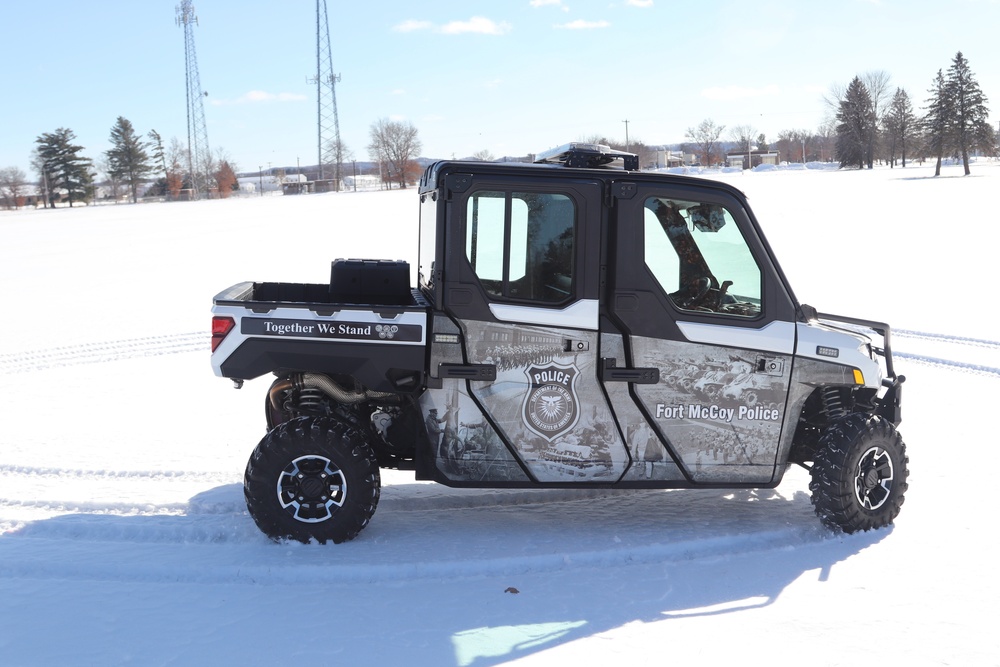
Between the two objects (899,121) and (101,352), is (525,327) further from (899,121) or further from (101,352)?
(899,121)

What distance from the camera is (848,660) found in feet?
12.6

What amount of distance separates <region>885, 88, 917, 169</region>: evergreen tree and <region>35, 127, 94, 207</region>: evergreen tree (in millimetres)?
74708

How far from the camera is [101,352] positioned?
10953 millimetres

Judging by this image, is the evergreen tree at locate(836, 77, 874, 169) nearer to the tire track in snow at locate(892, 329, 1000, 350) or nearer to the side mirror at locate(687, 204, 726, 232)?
the tire track in snow at locate(892, 329, 1000, 350)

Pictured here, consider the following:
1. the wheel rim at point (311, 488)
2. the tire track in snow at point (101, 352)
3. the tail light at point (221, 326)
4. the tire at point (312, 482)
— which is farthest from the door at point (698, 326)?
the tire track in snow at point (101, 352)

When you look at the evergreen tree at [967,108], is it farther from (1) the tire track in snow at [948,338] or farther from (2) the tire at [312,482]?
(2) the tire at [312,482]

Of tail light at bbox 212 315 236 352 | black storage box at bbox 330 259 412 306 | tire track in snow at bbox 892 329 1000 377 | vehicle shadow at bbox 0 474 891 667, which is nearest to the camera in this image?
vehicle shadow at bbox 0 474 891 667

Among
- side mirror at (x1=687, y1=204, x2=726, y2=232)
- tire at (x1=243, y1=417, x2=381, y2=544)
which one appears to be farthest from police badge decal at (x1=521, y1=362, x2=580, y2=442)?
side mirror at (x1=687, y1=204, x2=726, y2=232)

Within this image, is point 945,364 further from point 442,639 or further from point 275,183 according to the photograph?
point 275,183

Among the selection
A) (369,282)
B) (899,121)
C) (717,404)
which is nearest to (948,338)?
(717,404)

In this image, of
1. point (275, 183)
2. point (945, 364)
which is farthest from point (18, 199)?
point (945, 364)

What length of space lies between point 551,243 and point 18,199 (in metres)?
92.7

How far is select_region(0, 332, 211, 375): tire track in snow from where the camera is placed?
Answer: 10289 mm

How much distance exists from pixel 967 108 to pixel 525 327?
6874 centimetres
